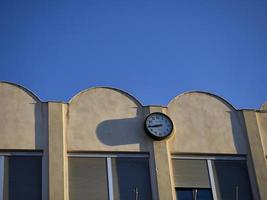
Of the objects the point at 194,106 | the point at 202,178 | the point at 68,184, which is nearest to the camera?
the point at 68,184

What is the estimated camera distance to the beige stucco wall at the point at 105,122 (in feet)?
58.0

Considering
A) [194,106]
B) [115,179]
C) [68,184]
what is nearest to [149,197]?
[115,179]

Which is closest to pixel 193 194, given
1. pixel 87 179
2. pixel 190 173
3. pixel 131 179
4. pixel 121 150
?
pixel 190 173

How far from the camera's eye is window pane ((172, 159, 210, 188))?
1759 centimetres

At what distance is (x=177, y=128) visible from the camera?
18500 mm

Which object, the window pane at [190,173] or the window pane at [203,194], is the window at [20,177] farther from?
the window pane at [203,194]

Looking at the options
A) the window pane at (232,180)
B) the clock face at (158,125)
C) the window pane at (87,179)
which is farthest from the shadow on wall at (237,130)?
the window pane at (87,179)

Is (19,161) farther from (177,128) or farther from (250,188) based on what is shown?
(250,188)

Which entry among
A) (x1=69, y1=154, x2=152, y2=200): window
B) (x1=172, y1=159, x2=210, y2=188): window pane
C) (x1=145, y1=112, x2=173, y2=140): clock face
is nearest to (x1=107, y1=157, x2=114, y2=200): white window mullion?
(x1=69, y1=154, x2=152, y2=200): window

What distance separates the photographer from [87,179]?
17.0 meters

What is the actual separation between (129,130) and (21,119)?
304 centimetres

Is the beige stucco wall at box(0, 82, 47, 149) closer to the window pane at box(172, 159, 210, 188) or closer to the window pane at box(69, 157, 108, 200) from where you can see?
the window pane at box(69, 157, 108, 200)

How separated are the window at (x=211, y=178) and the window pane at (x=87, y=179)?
2035 mm

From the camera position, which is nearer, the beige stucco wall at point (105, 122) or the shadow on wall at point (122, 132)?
the beige stucco wall at point (105, 122)
